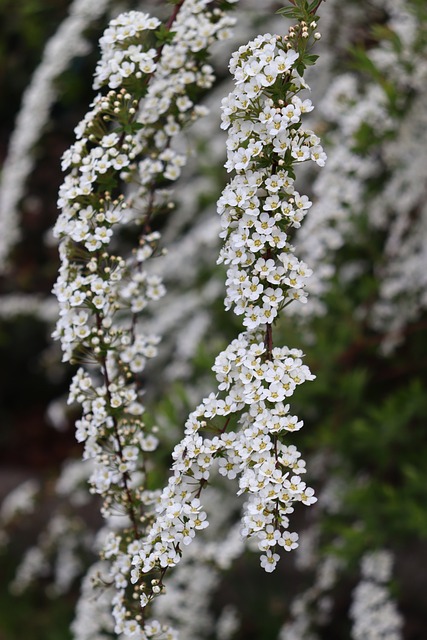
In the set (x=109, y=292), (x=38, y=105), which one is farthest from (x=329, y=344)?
(x=38, y=105)

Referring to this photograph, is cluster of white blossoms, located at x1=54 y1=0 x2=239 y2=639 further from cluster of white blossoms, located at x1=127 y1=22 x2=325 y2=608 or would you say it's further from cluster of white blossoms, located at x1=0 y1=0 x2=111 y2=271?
cluster of white blossoms, located at x1=0 y1=0 x2=111 y2=271

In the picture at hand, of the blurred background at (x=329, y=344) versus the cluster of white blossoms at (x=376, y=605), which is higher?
the blurred background at (x=329, y=344)

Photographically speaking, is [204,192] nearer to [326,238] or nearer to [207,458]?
[326,238]

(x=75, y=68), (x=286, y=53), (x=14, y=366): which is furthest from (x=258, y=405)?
(x=14, y=366)

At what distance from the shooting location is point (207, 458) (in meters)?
1.27

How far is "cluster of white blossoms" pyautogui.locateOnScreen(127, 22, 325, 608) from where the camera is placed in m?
1.22

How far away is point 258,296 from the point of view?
4.10 ft

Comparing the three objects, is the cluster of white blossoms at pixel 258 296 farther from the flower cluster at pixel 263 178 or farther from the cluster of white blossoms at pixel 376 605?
the cluster of white blossoms at pixel 376 605

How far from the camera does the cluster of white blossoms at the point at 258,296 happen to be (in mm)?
1216

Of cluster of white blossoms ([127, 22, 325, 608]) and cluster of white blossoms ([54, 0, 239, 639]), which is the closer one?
cluster of white blossoms ([127, 22, 325, 608])

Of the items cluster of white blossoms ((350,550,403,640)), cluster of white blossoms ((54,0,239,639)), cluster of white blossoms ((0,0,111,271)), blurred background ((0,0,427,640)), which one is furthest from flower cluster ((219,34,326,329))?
cluster of white blossoms ((0,0,111,271))

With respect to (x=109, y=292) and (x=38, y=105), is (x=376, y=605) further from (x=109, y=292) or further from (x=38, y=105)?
(x=38, y=105)

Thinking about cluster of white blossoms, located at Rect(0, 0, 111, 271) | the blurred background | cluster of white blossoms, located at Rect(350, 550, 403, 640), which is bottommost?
cluster of white blossoms, located at Rect(350, 550, 403, 640)

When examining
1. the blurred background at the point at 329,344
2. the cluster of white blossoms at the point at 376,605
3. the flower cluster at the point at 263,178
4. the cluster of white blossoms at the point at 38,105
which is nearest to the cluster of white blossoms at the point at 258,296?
the flower cluster at the point at 263,178
